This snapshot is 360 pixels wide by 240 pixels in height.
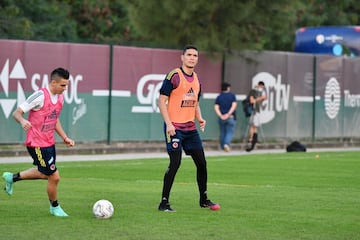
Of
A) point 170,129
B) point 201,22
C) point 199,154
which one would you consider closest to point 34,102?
point 170,129

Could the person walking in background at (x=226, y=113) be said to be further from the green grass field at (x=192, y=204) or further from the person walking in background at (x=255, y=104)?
the green grass field at (x=192, y=204)

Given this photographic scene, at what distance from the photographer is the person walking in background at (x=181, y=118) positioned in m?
13.2

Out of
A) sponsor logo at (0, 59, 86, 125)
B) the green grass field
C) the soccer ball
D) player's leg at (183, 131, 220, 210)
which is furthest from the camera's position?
sponsor logo at (0, 59, 86, 125)

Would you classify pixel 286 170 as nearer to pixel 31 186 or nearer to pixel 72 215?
pixel 31 186

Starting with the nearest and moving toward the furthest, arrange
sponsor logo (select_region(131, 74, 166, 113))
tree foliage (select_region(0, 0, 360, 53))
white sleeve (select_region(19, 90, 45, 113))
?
white sleeve (select_region(19, 90, 45, 113)) → sponsor logo (select_region(131, 74, 166, 113)) → tree foliage (select_region(0, 0, 360, 53))

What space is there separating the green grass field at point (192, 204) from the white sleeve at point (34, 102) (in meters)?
1.28

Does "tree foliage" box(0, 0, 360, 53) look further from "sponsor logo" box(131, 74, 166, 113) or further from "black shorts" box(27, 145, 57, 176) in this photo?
"black shorts" box(27, 145, 57, 176)

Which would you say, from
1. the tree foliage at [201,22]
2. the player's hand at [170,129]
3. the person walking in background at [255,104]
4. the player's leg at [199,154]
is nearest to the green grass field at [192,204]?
the player's leg at [199,154]

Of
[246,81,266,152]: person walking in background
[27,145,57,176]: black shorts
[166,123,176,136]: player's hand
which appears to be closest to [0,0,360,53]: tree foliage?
[246,81,266,152]: person walking in background

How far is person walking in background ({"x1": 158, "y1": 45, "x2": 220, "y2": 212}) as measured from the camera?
43.3ft

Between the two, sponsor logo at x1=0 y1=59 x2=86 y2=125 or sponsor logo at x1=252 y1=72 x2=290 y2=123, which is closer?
sponsor logo at x1=0 y1=59 x2=86 y2=125

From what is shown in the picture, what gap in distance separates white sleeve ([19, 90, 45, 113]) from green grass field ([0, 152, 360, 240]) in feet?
4.21

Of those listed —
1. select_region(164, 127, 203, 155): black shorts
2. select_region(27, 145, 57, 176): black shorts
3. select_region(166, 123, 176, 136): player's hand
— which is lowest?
select_region(27, 145, 57, 176): black shorts

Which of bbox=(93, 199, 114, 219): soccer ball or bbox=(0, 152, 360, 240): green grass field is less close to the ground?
bbox=(93, 199, 114, 219): soccer ball
